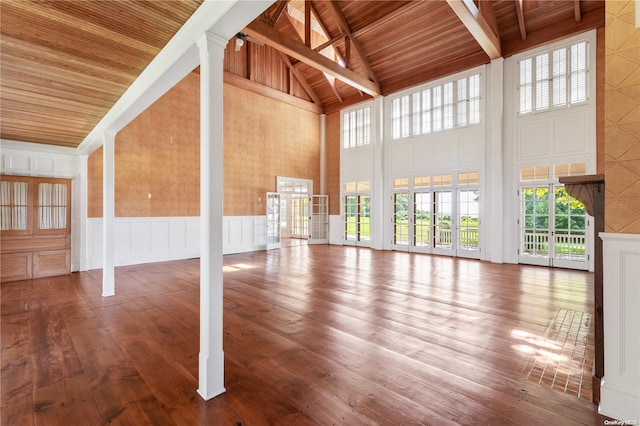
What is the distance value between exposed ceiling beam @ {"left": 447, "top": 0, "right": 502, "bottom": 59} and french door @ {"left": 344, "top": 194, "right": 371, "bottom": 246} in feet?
18.0

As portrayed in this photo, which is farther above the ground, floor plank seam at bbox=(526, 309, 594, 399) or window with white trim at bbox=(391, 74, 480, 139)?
window with white trim at bbox=(391, 74, 480, 139)

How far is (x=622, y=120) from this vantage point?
1796 millimetres

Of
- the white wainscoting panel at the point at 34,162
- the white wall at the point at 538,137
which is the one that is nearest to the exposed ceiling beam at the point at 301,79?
the white wall at the point at 538,137

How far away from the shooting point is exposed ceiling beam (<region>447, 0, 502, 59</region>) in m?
5.95

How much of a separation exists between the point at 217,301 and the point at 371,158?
Result: 9284 millimetres

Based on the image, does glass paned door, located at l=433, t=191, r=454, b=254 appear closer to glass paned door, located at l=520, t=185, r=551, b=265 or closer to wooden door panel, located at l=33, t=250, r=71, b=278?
glass paned door, located at l=520, t=185, r=551, b=265

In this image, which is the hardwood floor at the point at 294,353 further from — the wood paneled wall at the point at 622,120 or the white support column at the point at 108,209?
the wood paneled wall at the point at 622,120

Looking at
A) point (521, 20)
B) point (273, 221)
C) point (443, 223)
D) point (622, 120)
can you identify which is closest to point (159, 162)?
point (273, 221)

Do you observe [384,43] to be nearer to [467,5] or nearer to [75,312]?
[467,5]

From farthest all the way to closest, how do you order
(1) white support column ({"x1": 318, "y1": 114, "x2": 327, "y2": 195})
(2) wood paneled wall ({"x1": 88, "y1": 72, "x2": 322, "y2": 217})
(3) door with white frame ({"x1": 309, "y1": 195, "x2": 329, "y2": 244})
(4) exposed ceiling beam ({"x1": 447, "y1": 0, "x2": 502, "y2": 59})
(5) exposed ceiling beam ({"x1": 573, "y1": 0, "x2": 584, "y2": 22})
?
(1) white support column ({"x1": 318, "y1": 114, "x2": 327, "y2": 195}) → (3) door with white frame ({"x1": 309, "y1": 195, "x2": 329, "y2": 244}) → (2) wood paneled wall ({"x1": 88, "y1": 72, "x2": 322, "y2": 217}) → (5) exposed ceiling beam ({"x1": 573, "y1": 0, "x2": 584, "y2": 22}) → (4) exposed ceiling beam ({"x1": 447, "y1": 0, "x2": 502, "y2": 59})

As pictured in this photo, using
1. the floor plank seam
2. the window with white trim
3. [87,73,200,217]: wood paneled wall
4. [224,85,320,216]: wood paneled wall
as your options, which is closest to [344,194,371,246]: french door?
[224,85,320,216]: wood paneled wall

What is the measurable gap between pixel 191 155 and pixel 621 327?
8949 mm

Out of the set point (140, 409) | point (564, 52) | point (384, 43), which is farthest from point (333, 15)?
point (140, 409)

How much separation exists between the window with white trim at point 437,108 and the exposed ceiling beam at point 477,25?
0.87 meters
